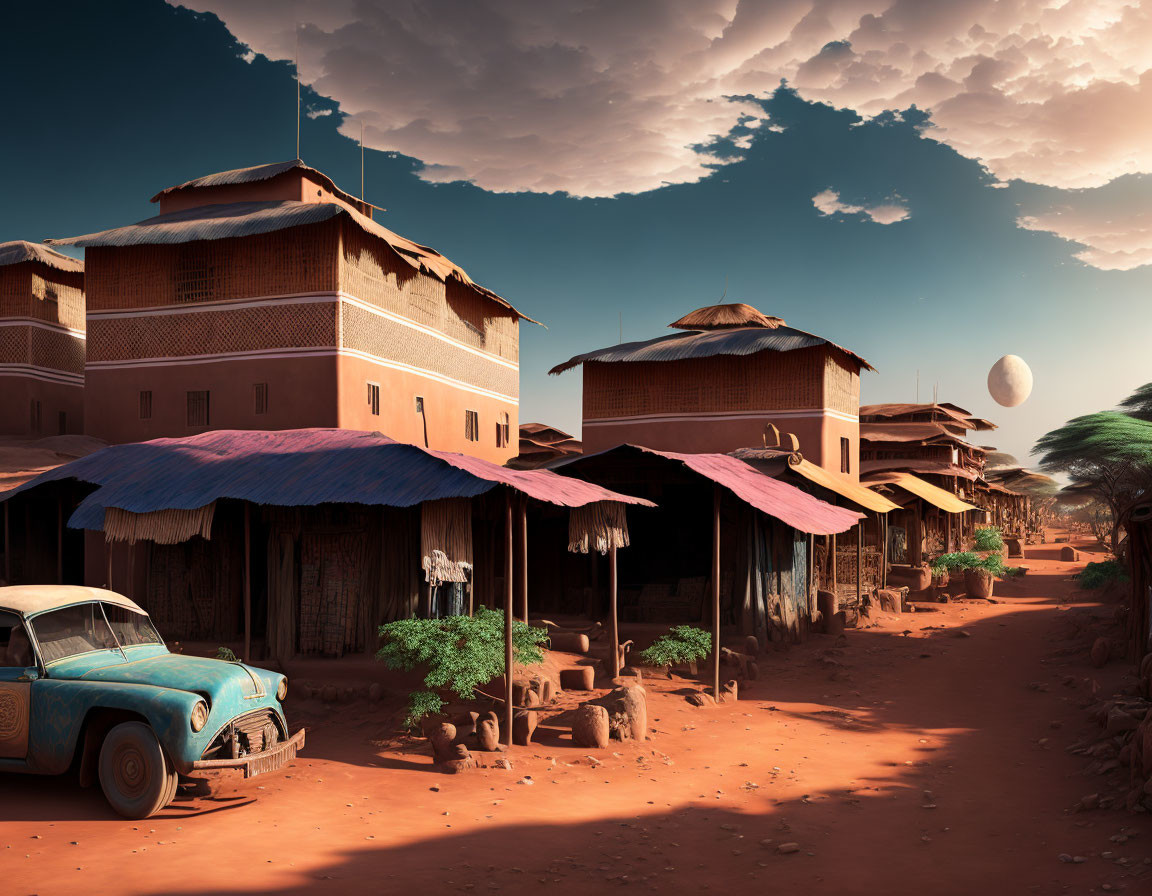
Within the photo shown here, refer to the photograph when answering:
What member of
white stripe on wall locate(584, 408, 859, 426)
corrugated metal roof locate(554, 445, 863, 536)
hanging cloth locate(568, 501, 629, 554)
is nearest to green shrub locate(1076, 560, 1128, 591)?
white stripe on wall locate(584, 408, 859, 426)

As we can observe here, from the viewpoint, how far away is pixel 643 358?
27.3 meters

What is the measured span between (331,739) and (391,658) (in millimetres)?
1165

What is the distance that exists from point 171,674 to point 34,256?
23.1m

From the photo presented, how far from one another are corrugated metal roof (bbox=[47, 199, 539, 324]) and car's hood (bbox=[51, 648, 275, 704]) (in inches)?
533

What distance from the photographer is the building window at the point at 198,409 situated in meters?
20.9

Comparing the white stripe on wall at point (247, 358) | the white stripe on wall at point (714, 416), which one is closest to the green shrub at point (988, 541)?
the white stripe on wall at point (714, 416)

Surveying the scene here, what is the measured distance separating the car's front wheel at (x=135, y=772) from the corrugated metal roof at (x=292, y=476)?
4.00 meters

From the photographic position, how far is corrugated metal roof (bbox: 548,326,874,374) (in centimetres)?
2558

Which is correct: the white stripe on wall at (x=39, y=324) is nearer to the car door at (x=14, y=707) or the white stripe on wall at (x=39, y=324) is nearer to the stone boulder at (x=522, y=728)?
the car door at (x=14, y=707)

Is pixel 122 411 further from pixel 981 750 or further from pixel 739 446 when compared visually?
pixel 981 750

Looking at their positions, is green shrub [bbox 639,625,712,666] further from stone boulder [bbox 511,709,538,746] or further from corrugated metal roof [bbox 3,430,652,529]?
stone boulder [bbox 511,709,538,746]

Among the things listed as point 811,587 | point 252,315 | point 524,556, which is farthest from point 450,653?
point 252,315

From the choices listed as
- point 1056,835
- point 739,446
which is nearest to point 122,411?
point 739,446

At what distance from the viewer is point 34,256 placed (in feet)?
84.9
